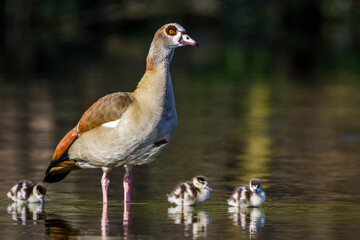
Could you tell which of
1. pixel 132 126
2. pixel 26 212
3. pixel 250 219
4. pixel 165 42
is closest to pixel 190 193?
pixel 250 219

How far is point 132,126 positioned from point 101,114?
1.88ft

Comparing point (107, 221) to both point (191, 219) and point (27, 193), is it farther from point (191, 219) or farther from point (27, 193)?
point (27, 193)

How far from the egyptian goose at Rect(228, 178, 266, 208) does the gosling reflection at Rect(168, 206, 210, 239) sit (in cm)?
44

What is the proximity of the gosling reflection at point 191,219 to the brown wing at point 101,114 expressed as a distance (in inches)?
51.4

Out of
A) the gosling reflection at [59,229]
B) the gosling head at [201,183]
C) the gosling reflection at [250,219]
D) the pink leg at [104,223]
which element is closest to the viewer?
the gosling reflection at [59,229]

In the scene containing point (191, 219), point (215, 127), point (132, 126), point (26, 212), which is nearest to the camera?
point (191, 219)

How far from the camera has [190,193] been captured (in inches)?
431

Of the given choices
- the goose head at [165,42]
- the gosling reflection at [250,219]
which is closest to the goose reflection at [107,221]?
the gosling reflection at [250,219]

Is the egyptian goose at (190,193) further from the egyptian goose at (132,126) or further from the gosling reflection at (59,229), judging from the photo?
the gosling reflection at (59,229)

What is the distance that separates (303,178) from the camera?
13.1m

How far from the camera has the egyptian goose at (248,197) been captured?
1083cm

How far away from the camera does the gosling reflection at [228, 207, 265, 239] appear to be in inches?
375

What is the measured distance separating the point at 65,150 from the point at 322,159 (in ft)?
18.0

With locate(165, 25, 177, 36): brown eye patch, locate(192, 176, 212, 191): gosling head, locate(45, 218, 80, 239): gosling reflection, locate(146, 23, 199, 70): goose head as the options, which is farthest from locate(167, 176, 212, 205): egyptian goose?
locate(165, 25, 177, 36): brown eye patch
